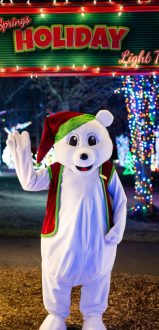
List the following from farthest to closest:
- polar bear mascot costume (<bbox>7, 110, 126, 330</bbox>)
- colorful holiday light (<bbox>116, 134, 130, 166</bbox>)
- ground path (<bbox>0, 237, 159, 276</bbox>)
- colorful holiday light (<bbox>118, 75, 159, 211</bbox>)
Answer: colorful holiday light (<bbox>116, 134, 130, 166</bbox>) < colorful holiday light (<bbox>118, 75, 159, 211</bbox>) < ground path (<bbox>0, 237, 159, 276</bbox>) < polar bear mascot costume (<bbox>7, 110, 126, 330</bbox>)

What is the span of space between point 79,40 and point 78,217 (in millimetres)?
2329

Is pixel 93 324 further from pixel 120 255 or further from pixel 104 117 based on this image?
pixel 120 255

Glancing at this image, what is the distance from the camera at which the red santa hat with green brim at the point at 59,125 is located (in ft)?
10.7

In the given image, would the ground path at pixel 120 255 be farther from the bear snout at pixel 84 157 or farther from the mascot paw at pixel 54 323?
the bear snout at pixel 84 157

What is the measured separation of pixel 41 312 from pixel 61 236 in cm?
123

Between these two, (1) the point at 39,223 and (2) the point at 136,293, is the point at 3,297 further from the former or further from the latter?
(1) the point at 39,223

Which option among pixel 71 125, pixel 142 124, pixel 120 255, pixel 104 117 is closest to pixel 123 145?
pixel 142 124

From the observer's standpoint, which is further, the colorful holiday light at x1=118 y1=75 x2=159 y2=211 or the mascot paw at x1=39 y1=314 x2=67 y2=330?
the colorful holiday light at x1=118 y1=75 x2=159 y2=211

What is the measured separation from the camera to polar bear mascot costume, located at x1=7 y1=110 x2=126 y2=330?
123 inches

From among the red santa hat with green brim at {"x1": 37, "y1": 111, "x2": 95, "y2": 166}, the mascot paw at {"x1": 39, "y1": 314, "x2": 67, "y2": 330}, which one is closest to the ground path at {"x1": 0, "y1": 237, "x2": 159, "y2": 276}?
the mascot paw at {"x1": 39, "y1": 314, "x2": 67, "y2": 330}

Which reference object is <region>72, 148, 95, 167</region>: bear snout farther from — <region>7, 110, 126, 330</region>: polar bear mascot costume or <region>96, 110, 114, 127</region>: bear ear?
<region>96, 110, 114, 127</region>: bear ear

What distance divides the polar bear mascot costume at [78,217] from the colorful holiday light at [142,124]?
552 centimetres

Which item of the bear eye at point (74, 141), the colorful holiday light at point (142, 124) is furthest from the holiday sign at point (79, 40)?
the colorful holiday light at point (142, 124)

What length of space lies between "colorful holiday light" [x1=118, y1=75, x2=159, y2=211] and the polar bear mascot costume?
5.52 m
